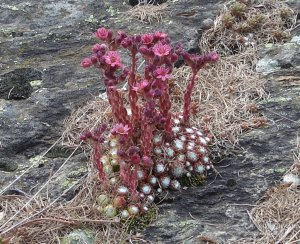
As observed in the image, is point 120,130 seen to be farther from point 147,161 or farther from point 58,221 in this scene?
point 58,221

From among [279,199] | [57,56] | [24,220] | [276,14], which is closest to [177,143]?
[279,199]

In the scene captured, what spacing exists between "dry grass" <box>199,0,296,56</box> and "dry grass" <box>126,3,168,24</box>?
561 mm

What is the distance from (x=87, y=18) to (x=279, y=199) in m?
2.99

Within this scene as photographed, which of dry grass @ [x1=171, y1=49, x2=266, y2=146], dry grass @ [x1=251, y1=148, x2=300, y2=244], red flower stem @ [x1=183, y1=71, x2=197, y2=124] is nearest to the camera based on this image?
dry grass @ [x1=251, y1=148, x2=300, y2=244]

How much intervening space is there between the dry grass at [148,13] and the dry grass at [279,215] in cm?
250

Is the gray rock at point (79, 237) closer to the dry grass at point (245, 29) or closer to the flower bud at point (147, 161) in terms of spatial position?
the flower bud at point (147, 161)

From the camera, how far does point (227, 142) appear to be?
3828 millimetres

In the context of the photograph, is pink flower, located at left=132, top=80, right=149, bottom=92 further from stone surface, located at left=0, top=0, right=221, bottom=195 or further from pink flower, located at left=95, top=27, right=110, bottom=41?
stone surface, located at left=0, top=0, right=221, bottom=195

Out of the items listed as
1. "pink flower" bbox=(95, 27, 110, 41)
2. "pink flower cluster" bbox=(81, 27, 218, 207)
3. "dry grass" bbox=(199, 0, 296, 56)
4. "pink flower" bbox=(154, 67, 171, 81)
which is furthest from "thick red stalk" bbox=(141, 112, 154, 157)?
"dry grass" bbox=(199, 0, 296, 56)

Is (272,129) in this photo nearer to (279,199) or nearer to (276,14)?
(279,199)

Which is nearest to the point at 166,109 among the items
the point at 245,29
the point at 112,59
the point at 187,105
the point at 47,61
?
the point at 187,105

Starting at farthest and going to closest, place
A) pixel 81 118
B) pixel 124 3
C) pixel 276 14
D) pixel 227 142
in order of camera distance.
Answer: pixel 124 3 → pixel 276 14 → pixel 81 118 → pixel 227 142

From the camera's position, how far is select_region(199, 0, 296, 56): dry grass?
5.09 metres

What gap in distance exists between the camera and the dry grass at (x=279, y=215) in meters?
3.12
